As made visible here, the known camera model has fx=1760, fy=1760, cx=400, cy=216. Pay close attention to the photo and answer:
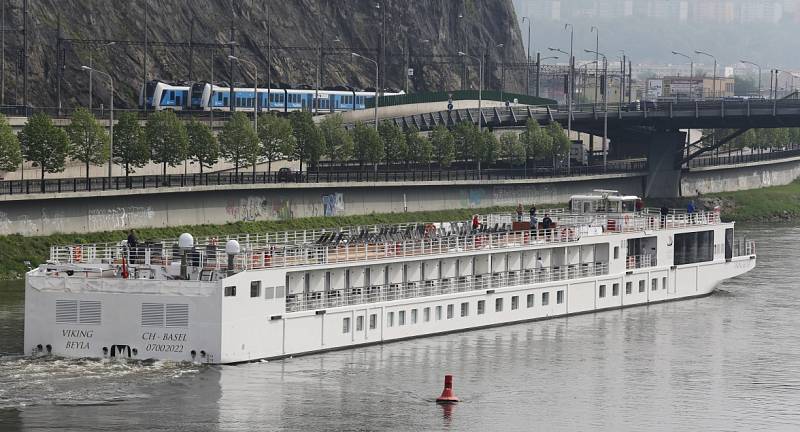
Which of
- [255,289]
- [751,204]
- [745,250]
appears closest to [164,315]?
[255,289]

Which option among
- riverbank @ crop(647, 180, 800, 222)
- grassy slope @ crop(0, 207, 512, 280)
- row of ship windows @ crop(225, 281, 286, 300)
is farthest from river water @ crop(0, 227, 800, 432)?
riverbank @ crop(647, 180, 800, 222)

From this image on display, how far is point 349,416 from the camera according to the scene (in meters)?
48.3

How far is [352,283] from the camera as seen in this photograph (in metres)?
59.4

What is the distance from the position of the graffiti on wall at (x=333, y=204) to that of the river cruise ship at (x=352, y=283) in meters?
25.2

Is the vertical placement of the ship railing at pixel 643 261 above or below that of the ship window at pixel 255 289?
above

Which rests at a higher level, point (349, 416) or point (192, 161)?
point (192, 161)

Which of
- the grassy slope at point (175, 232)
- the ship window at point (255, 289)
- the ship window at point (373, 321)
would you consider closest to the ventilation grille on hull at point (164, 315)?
the ship window at point (255, 289)

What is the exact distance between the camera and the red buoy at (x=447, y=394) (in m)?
50.5

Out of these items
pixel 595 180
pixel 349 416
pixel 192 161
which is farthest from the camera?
pixel 595 180

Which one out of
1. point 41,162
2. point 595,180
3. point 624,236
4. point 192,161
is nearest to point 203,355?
point 624,236

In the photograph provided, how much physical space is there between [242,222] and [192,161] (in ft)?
30.2

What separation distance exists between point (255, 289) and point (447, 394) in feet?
23.2

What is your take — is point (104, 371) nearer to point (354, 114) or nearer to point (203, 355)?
point (203, 355)

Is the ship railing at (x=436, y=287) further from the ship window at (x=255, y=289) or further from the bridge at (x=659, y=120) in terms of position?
the bridge at (x=659, y=120)
